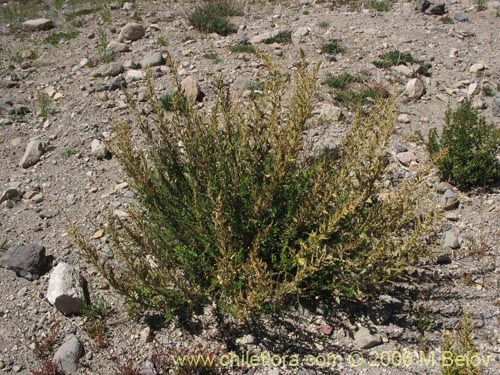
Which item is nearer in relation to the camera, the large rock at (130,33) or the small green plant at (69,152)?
the small green plant at (69,152)

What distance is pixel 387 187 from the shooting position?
15.9 feet

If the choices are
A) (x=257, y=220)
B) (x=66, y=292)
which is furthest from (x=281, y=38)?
(x=66, y=292)

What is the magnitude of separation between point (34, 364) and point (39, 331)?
0.30 m

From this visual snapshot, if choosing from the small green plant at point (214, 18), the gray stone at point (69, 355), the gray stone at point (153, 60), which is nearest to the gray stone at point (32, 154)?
the gray stone at point (153, 60)

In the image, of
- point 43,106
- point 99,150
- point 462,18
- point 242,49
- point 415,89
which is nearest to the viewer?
point 99,150

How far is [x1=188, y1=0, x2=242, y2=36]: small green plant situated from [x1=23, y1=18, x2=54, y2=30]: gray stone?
3430mm

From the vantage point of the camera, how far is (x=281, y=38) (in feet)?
26.6

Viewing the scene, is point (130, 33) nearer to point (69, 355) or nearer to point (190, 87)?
point (190, 87)

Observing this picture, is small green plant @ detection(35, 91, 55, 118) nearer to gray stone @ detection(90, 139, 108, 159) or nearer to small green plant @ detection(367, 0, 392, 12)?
gray stone @ detection(90, 139, 108, 159)

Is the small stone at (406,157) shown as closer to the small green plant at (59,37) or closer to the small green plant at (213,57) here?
the small green plant at (213,57)

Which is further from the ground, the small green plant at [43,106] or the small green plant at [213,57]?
the small green plant at [213,57]

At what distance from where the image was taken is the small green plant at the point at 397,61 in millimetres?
7105

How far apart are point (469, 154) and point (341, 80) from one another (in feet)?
8.10

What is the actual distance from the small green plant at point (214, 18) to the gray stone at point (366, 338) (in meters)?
6.71
